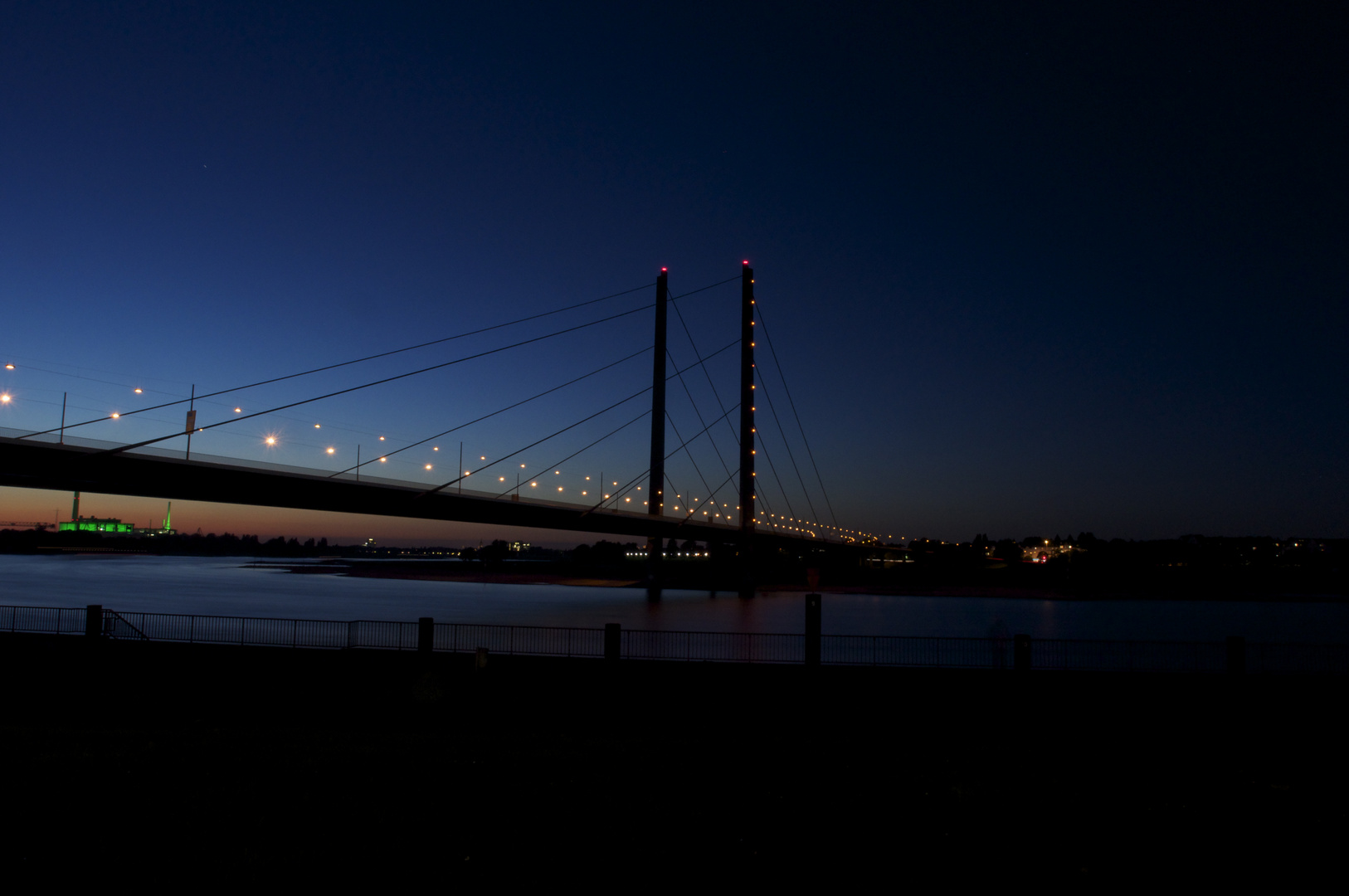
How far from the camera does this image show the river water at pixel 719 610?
4828 centimetres

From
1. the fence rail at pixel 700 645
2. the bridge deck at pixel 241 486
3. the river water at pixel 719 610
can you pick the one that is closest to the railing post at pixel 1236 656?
the fence rail at pixel 700 645

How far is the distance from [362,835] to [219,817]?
137cm

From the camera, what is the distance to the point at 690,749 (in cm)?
1066

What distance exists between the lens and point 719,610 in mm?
58250

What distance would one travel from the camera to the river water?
1901 inches

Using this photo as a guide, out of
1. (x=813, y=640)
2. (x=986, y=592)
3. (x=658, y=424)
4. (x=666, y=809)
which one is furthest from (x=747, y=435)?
(x=666, y=809)

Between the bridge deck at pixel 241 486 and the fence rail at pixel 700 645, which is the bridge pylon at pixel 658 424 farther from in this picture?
the fence rail at pixel 700 645

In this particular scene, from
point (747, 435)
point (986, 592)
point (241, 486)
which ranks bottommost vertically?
point (986, 592)

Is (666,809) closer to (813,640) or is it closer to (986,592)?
(813,640)

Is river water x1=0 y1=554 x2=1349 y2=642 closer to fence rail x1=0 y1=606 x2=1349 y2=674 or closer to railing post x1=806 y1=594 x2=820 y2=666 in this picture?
fence rail x1=0 y1=606 x2=1349 y2=674

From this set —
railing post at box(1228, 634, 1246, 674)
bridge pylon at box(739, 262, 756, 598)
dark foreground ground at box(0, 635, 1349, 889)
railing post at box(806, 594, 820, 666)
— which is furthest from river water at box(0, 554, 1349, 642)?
dark foreground ground at box(0, 635, 1349, 889)

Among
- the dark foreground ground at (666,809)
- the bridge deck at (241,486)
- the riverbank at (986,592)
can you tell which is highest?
the bridge deck at (241,486)

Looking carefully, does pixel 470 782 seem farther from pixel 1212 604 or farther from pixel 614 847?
pixel 1212 604

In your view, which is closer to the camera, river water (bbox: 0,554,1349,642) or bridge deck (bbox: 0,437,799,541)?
bridge deck (bbox: 0,437,799,541)
